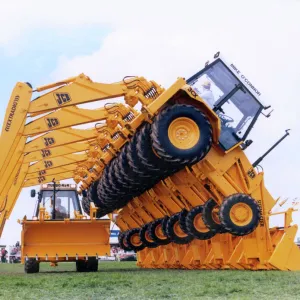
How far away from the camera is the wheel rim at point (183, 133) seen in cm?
1258

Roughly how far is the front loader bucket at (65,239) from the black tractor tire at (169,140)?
542 centimetres

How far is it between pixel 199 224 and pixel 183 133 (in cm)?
367

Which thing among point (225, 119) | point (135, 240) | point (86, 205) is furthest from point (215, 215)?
point (86, 205)

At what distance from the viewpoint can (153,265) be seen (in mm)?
21375

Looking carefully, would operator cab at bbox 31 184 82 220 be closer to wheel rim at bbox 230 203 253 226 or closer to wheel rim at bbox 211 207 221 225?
wheel rim at bbox 211 207 221 225

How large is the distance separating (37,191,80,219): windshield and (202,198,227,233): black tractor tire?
22.1ft

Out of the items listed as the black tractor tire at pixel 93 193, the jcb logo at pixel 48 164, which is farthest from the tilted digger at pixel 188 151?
the jcb logo at pixel 48 164

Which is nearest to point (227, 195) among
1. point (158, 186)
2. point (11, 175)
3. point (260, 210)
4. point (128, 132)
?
point (260, 210)

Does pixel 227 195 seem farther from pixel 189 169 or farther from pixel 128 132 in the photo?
pixel 128 132

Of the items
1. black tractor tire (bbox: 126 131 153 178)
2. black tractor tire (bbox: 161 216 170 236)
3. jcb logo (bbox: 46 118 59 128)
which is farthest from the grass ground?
black tractor tire (bbox: 161 216 170 236)

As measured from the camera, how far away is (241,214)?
45.6ft

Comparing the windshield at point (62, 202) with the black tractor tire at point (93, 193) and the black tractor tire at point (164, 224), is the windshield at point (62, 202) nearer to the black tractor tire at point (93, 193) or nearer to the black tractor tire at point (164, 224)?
the black tractor tire at point (93, 193)

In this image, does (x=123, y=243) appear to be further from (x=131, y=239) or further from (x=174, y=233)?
(x=174, y=233)

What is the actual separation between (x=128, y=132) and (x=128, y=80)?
1152 millimetres
